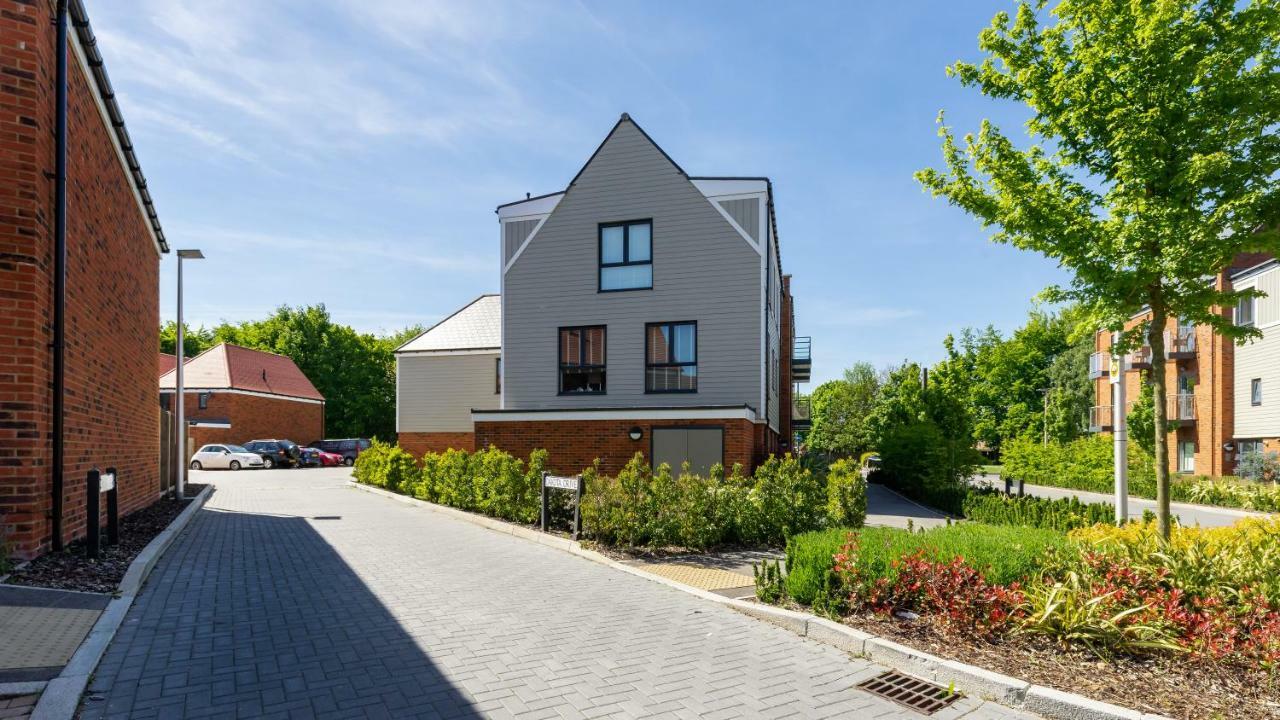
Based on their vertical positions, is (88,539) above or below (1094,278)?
below

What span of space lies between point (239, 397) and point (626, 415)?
33.5m

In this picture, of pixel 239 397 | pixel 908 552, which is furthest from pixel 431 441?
pixel 908 552

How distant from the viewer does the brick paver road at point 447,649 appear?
471cm

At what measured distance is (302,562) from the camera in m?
9.61

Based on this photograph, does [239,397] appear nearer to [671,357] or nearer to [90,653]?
[671,357]

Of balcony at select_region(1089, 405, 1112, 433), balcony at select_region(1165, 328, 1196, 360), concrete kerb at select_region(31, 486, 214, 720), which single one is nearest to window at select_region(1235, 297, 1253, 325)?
balcony at select_region(1165, 328, 1196, 360)

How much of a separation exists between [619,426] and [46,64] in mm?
12932

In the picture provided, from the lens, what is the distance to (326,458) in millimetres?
41375

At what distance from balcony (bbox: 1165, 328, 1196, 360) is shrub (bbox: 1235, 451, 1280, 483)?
25.0 ft

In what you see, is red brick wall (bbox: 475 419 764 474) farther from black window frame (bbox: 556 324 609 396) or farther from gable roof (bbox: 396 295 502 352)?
gable roof (bbox: 396 295 502 352)

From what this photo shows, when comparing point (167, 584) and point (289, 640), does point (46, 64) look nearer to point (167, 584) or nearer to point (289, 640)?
point (167, 584)

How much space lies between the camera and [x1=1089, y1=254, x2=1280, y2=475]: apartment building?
28.1 meters

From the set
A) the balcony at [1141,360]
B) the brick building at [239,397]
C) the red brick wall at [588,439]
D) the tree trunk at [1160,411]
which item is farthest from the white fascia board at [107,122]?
the balcony at [1141,360]

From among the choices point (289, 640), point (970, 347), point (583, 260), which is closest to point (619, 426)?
point (583, 260)
